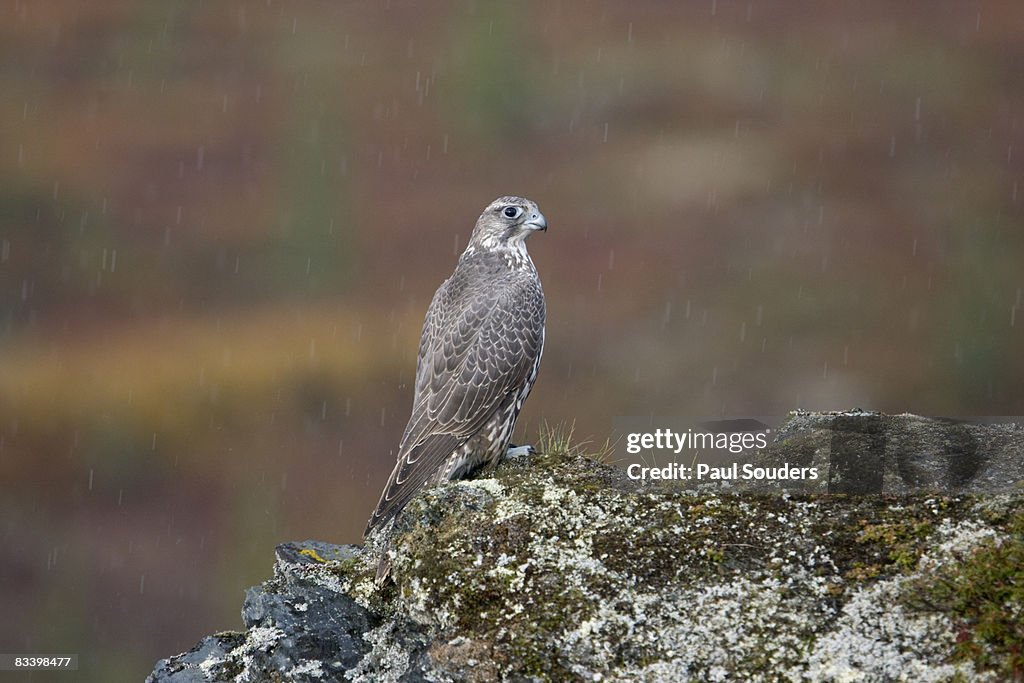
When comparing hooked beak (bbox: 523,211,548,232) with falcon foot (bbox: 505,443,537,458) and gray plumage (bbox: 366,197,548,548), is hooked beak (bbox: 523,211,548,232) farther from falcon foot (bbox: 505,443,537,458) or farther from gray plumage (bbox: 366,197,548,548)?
falcon foot (bbox: 505,443,537,458)

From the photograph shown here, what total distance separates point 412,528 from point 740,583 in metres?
1.04

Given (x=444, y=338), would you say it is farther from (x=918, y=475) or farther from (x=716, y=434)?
(x=918, y=475)

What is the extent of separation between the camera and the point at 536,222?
17.0 ft

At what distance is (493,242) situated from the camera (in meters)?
5.25

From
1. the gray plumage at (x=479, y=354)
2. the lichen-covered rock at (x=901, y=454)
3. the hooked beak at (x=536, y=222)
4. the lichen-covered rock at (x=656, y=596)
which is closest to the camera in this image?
the lichen-covered rock at (x=656, y=596)

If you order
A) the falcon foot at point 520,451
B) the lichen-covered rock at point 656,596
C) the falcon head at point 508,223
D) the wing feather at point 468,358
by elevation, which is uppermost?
the falcon head at point 508,223

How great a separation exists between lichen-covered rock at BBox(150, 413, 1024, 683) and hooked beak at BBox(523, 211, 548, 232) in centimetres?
220

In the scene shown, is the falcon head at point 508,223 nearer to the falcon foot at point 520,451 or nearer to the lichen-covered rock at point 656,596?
the falcon foot at point 520,451

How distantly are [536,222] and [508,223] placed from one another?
0.15m

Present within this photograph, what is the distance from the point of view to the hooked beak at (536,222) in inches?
204

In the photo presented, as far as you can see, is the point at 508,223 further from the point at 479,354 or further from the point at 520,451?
the point at 520,451

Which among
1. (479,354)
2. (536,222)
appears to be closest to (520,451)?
(479,354)

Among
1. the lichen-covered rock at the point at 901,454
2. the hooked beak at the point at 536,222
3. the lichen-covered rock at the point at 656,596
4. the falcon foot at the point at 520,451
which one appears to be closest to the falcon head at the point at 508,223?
the hooked beak at the point at 536,222

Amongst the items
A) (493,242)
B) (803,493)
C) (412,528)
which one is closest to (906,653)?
(803,493)
